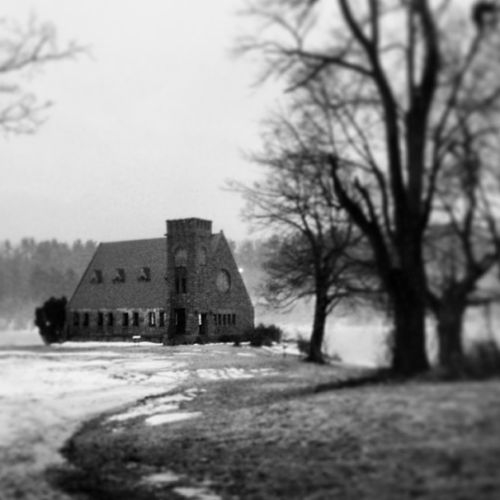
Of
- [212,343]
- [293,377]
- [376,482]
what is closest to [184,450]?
[212,343]

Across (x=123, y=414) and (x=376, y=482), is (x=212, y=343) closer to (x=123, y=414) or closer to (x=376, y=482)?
(x=123, y=414)

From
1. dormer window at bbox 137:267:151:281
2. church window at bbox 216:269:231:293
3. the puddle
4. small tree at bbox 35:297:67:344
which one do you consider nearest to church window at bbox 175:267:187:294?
dormer window at bbox 137:267:151:281

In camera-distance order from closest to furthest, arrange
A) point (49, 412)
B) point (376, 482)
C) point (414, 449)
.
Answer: point (414, 449) → point (376, 482) → point (49, 412)

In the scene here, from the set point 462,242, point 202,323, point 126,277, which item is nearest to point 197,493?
point 202,323

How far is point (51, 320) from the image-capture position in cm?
432

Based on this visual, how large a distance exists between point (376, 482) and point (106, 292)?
2.74 meters

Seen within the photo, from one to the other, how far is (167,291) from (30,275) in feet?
3.71

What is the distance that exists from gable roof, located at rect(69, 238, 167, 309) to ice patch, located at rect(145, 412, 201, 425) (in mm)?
1192

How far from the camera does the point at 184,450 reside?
4.90 m

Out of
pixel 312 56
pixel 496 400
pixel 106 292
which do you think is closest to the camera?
pixel 496 400

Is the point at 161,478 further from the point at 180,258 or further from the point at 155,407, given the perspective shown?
the point at 155,407

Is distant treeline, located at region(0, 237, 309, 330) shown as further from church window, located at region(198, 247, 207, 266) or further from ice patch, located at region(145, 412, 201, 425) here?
ice patch, located at region(145, 412, 201, 425)

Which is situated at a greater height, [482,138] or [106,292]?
[482,138]

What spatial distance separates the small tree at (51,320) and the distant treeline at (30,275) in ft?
0.18
